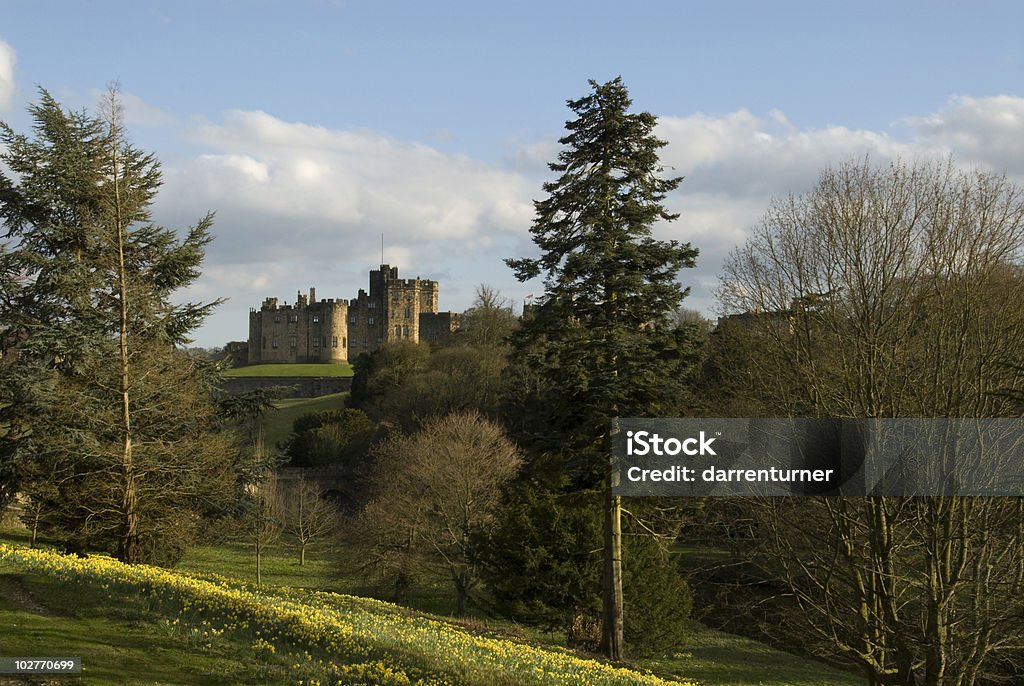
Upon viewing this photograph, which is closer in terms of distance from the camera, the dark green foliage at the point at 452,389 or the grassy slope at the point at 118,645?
the grassy slope at the point at 118,645

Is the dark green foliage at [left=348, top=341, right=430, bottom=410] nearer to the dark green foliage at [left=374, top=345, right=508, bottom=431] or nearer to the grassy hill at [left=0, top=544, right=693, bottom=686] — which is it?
the dark green foliage at [left=374, top=345, right=508, bottom=431]

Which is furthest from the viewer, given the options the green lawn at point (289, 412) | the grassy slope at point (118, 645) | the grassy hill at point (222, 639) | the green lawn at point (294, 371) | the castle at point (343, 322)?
the castle at point (343, 322)

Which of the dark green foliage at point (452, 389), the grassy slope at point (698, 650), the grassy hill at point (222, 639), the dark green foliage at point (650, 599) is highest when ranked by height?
the dark green foliage at point (452, 389)

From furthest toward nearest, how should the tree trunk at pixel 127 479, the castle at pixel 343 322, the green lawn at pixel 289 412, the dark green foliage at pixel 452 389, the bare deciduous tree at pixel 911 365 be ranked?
the castle at pixel 343 322, the green lawn at pixel 289 412, the dark green foliage at pixel 452 389, the tree trunk at pixel 127 479, the bare deciduous tree at pixel 911 365

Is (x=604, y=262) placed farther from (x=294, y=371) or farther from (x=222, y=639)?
(x=294, y=371)

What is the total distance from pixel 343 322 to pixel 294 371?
13.6m

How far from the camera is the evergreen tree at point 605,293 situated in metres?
20.3

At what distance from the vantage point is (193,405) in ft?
92.2

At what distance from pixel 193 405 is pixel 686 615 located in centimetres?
1666

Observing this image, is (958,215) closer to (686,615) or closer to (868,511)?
(868,511)

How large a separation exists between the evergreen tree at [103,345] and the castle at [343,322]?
88631 millimetres

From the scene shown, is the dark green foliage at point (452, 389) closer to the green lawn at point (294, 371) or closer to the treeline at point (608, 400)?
the treeline at point (608, 400)

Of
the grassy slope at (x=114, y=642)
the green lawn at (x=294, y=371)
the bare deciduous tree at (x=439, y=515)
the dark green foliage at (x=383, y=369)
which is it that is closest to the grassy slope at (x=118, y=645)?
the grassy slope at (x=114, y=642)

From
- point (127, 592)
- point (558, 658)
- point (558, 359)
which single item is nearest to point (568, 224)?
point (558, 359)
